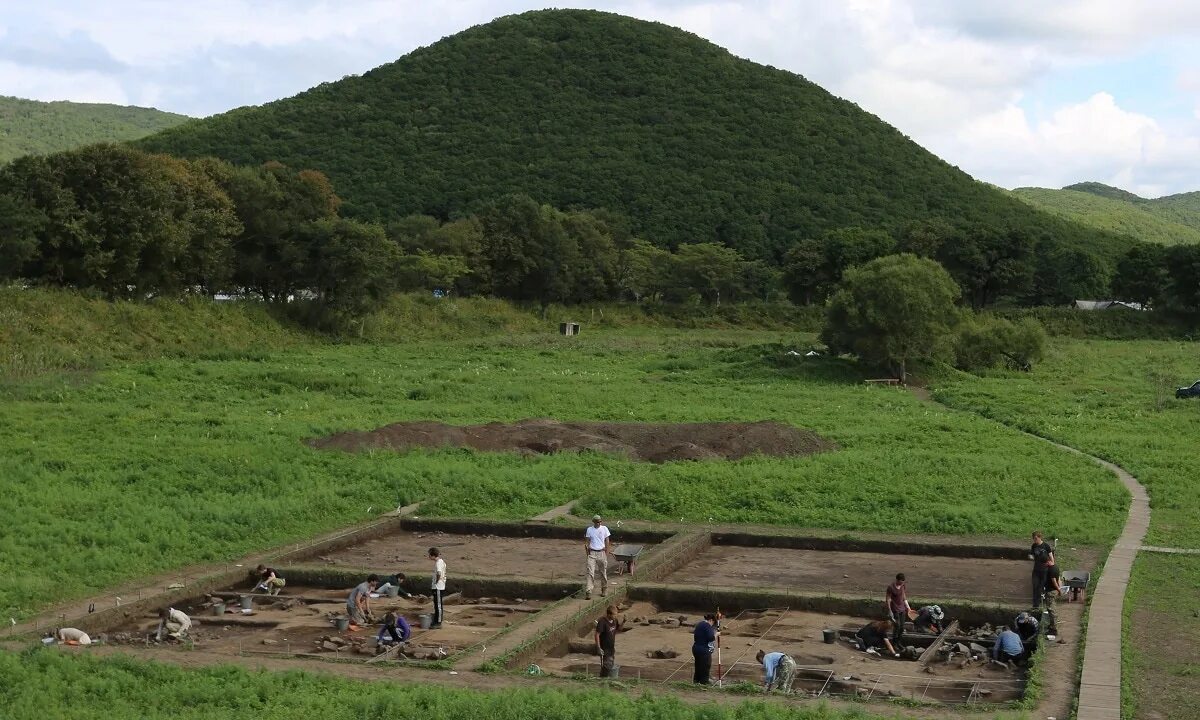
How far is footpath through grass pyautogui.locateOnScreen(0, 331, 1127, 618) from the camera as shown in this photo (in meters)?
25.0

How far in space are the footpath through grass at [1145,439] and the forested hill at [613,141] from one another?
49.2 m

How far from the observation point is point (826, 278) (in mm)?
100188

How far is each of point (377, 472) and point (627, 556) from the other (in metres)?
10.5

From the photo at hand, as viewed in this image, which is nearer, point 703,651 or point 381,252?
point 703,651

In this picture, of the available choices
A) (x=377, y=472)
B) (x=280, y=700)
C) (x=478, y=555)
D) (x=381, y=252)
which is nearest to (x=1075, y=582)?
(x=478, y=555)

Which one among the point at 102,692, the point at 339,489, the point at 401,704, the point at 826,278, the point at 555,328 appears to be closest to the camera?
the point at 401,704

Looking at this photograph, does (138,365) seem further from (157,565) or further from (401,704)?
(401,704)

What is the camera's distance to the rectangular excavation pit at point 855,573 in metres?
22.5

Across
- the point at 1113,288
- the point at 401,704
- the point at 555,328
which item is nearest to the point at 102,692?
the point at 401,704

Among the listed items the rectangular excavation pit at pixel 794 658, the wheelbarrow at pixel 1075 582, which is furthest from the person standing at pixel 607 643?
the wheelbarrow at pixel 1075 582

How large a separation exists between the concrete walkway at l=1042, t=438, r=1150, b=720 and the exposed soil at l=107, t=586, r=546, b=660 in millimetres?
8370

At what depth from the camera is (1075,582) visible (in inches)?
814

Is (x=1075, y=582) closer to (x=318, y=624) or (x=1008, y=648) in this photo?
(x=1008, y=648)

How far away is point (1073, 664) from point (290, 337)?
2144 inches
